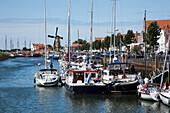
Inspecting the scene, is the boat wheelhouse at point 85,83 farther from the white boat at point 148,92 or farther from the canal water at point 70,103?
the white boat at point 148,92

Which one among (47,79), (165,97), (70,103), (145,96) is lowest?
(70,103)

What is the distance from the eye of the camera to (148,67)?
167 feet

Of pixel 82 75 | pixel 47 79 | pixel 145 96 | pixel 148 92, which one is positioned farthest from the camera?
pixel 47 79

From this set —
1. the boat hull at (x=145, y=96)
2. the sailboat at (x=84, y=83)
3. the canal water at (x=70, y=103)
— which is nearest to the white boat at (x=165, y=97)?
the canal water at (x=70, y=103)

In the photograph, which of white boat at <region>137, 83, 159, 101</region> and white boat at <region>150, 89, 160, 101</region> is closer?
white boat at <region>150, 89, 160, 101</region>

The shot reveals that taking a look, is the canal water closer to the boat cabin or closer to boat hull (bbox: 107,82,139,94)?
boat hull (bbox: 107,82,139,94)

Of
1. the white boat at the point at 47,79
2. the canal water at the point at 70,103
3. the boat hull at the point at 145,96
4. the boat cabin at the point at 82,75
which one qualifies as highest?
the boat cabin at the point at 82,75

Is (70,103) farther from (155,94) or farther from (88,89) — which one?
(155,94)

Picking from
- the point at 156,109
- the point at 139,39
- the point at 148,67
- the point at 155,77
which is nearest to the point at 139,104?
the point at 156,109

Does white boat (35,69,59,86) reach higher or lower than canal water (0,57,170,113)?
higher

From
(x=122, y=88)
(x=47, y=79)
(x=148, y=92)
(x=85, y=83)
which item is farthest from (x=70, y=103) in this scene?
(x=47, y=79)

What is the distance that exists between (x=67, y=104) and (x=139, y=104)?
7.71 m

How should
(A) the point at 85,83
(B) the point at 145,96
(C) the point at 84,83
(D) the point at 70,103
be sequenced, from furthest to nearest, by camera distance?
(C) the point at 84,83, (A) the point at 85,83, (D) the point at 70,103, (B) the point at 145,96

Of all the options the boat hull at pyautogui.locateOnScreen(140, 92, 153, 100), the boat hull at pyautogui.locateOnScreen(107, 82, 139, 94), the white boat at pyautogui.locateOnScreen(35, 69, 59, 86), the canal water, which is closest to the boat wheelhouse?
the canal water
